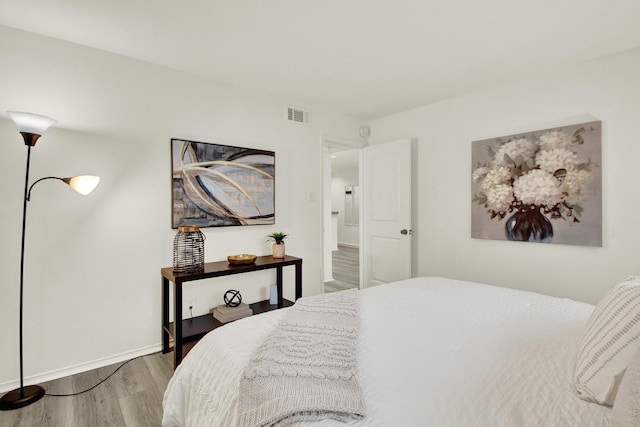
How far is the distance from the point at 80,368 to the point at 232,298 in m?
1.15

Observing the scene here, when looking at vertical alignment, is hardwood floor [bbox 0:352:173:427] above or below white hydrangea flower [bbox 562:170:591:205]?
below

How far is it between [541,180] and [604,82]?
83 centimetres

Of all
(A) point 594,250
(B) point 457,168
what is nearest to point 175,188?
(B) point 457,168

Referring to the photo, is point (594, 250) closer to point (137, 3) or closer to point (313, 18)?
point (313, 18)

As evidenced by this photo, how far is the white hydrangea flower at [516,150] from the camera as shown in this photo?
8.94 feet

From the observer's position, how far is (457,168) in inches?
129

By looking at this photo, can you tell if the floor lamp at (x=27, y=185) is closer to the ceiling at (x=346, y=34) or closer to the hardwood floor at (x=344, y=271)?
the ceiling at (x=346, y=34)

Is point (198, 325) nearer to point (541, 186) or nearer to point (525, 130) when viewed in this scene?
point (541, 186)

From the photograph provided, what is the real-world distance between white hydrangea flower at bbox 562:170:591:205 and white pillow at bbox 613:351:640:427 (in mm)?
2213

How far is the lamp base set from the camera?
5.96 ft

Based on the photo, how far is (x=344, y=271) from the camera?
571cm

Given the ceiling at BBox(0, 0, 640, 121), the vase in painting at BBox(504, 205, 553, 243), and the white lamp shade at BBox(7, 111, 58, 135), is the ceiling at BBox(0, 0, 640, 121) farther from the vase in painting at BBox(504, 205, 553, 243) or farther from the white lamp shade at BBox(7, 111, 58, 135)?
the vase in painting at BBox(504, 205, 553, 243)

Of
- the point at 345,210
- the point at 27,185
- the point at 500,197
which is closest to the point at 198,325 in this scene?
the point at 27,185

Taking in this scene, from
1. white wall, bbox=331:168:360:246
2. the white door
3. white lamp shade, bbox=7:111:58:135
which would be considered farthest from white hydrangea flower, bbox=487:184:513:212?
white wall, bbox=331:168:360:246
